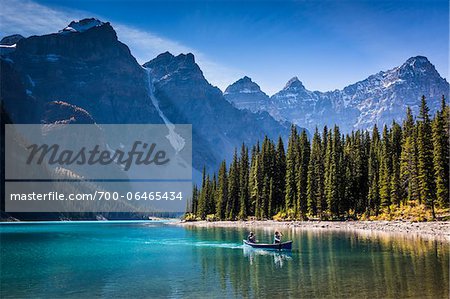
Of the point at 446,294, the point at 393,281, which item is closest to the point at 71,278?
the point at 393,281

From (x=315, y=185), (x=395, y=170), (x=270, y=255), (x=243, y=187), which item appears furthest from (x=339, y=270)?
(x=243, y=187)

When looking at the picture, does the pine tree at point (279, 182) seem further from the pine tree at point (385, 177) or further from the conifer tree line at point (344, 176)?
the pine tree at point (385, 177)

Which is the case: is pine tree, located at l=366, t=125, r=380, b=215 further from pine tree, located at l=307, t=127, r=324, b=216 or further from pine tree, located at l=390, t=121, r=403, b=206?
pine tree, located at l=307, t=127, r=324, b=216

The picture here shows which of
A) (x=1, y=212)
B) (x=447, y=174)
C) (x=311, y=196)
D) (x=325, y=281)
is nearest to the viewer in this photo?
(x=325, y=281)

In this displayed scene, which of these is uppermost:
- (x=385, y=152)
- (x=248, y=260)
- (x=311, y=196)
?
(x=385, y=152)

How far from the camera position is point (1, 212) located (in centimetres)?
18175

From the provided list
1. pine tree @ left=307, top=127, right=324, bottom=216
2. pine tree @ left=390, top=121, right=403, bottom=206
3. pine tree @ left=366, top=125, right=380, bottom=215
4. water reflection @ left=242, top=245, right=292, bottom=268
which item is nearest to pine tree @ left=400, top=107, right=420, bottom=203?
pine tree @ left=390, top=121, right=403, bottom=206

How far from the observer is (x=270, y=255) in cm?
4966

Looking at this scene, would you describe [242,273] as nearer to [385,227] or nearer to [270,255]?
[270,255]

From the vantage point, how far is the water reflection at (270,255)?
43.5 m

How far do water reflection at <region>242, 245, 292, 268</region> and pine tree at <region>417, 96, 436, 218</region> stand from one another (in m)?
37.1

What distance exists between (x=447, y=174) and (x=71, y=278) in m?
66.7

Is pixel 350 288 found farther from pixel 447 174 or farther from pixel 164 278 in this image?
pixel 447 174

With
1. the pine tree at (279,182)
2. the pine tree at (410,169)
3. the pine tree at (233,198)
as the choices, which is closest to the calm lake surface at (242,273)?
the pine tree at (410,169)
